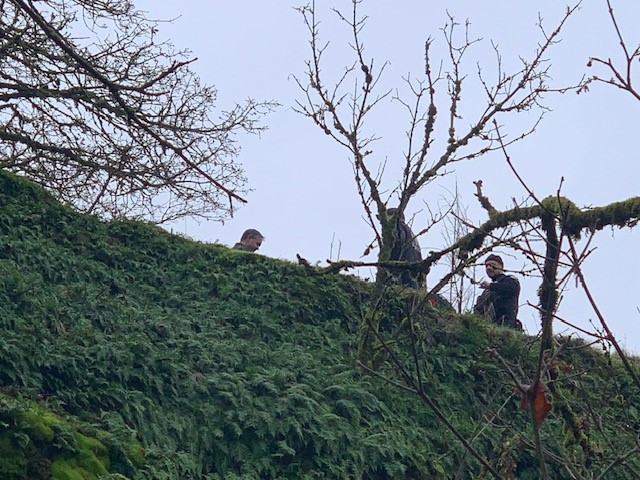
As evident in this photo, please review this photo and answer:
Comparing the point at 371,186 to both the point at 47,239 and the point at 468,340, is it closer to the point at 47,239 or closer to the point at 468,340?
the point at 468,340

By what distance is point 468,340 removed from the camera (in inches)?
507

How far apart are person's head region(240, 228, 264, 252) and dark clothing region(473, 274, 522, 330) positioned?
11.8 ft

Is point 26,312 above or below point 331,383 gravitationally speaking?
below

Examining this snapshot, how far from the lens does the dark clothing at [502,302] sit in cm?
1380

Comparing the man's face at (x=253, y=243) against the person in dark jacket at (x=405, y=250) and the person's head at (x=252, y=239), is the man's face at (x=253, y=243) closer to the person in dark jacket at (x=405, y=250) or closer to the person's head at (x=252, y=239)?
the person's head at (x=252, y=239)

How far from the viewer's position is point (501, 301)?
1409cm

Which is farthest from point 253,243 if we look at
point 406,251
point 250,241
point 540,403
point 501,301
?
point 540,403

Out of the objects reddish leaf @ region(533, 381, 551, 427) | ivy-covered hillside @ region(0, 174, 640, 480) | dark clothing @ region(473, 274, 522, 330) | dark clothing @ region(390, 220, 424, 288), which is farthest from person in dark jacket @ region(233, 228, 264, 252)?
reddish leaf @ region(533, 381, 551, 427)

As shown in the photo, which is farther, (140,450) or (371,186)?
(371,186)

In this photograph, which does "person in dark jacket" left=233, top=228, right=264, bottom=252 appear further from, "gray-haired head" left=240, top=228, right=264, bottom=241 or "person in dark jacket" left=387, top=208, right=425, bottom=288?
"person in dark jacket" left=387, top=208, right=425, bottom=288

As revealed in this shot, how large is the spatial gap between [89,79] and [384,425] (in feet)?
19.8

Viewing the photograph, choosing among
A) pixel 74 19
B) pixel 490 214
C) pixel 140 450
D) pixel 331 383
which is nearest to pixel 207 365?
pixel 331 383

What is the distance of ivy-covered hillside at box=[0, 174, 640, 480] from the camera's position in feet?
25.4

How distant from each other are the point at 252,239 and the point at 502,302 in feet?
13.4
